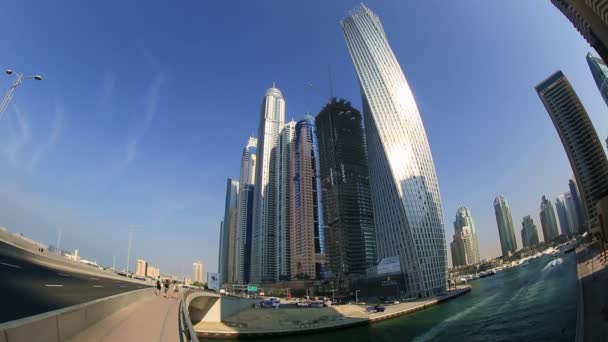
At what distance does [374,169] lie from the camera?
156 m

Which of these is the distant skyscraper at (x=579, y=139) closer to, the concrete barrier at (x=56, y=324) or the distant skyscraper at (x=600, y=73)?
the distant skyscraper at (x=600, y=73)

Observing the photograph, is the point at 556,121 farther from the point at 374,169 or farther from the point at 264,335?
the point at 264,335

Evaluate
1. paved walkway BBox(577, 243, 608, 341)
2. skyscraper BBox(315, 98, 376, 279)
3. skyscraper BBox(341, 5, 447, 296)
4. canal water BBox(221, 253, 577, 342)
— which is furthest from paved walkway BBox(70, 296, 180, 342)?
skyscraper BBox(315, 98, 376, 279)

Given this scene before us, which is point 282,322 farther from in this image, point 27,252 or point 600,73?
point 600,73

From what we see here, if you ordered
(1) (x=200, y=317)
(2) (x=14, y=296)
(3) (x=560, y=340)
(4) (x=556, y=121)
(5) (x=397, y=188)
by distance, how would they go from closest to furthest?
(2) (x=14, y=296) → (3) (x=560, y=340) → (1) (x=200, y=317) → (5) (x=397, y=188) → (4) (x=556, y=121)

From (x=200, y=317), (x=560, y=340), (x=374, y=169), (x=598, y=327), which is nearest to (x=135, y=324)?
(x=598, y=327)

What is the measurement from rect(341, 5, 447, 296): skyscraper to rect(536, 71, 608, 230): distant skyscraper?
65.3m

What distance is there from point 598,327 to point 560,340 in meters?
6.08

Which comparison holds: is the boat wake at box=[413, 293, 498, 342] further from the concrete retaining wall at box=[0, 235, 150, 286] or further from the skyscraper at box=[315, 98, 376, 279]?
the skyscraper at box=[315, 98, 376, 279]

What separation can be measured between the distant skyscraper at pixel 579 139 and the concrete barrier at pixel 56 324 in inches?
7394

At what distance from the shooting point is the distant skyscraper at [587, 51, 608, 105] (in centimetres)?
12877

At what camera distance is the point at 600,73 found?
133 m

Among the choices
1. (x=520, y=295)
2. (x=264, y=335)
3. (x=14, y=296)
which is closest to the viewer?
(x=14, y=296)

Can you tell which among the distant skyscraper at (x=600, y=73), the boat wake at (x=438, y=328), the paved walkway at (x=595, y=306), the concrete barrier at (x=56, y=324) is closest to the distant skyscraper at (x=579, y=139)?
the distant skyscraper at (x=600, y=73)
